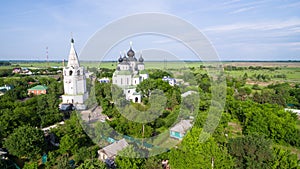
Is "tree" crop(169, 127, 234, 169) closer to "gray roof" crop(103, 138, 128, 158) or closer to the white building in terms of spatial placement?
"gray roof" crop(103, 138, 128, 158)

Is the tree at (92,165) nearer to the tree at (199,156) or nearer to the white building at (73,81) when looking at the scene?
the tree at (199,156)

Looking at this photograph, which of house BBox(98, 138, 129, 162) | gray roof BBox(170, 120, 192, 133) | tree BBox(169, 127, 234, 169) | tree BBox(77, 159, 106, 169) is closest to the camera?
tree BBox(77, 159, 106, 169)

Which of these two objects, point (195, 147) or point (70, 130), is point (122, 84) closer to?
point (70, 130)

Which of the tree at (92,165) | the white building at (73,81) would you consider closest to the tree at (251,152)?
the tree at (92,165)

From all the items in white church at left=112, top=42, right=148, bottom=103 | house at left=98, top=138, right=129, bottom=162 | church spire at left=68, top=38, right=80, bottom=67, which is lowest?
house at left=98, top=138, right=129, bottom=162

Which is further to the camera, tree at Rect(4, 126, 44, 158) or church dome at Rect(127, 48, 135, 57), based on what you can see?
church dome at Rect(127, 48, 135, 57)

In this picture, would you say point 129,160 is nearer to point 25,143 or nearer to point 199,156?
point 199,156

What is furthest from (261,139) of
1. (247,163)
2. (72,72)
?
(72,72)

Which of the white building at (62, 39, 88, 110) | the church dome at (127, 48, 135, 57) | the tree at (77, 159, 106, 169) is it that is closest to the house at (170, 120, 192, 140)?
the tree at (77, 159, 106, 169)
